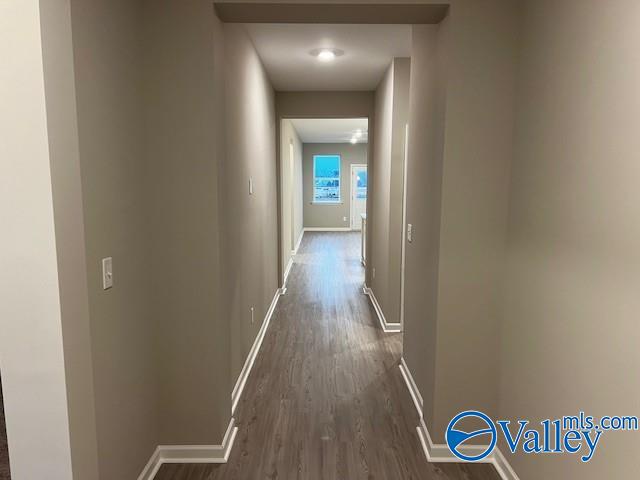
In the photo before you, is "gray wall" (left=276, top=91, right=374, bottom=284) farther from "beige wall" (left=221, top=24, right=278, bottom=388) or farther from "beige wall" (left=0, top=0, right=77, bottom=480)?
"beige wall" (left=0, top=0, right=77, bottom=480)

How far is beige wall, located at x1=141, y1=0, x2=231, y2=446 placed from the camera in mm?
2023

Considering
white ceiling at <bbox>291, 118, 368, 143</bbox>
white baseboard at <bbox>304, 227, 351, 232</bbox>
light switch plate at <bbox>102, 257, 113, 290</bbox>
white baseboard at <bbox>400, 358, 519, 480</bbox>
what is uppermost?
white ceiling at <bbox>291, 118, 368, 143</bbox>


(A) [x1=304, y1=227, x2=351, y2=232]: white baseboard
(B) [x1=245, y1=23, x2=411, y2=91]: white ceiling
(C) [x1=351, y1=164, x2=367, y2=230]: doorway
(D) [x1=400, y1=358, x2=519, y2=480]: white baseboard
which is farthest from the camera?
(A) [x1=304, y1=227, x2=351, y2=232]: white baseboard

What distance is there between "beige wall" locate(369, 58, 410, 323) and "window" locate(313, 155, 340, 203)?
7435 millimetres

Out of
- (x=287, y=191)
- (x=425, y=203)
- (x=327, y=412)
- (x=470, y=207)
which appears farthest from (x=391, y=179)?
(x=287, y=191)

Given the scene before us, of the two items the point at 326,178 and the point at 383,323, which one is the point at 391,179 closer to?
the point at 383,323

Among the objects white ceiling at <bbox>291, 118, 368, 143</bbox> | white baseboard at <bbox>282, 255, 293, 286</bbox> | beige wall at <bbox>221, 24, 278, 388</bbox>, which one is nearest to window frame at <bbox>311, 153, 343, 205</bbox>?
white ceiling at <bbox>291, 118, 368, 143</bbox>

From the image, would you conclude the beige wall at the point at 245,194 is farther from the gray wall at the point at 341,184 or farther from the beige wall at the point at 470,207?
the gray wall at the point at 341,184

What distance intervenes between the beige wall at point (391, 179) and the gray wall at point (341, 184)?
7331 mm

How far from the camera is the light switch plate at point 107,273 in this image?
5.44 feet

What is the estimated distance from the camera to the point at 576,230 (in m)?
1.57

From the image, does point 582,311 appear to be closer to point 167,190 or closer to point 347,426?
point 347,426

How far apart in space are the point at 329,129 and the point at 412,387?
6.75 meters

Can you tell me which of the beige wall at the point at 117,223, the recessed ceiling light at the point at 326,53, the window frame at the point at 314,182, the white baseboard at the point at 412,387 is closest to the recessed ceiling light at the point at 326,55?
the recessed ceiling light at the point at 326,53
